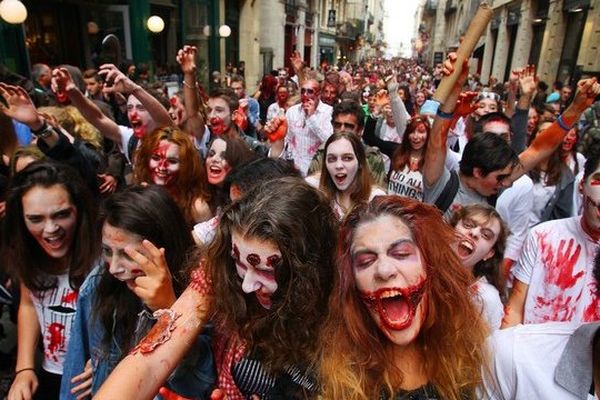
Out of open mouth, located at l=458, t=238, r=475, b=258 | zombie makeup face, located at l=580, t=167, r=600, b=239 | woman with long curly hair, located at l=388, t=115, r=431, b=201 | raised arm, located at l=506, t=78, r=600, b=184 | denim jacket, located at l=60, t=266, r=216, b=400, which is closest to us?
denim jacket, located at l=60, t=266, r=216, b=400

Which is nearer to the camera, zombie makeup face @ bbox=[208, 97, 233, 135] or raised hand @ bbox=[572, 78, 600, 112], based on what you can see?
raised hand @ bbox=[572, 78, 600, 112]

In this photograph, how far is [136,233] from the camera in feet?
5.33

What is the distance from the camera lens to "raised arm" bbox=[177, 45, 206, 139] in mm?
3695

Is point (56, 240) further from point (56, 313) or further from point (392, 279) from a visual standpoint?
point (392, 279)

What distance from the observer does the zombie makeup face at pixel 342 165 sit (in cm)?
271

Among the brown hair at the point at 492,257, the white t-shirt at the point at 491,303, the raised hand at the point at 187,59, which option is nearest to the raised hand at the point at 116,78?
the raised hand at the point at 187,59

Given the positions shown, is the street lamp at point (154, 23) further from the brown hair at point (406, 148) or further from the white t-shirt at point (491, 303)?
the white t-shirt at point (491, 303)

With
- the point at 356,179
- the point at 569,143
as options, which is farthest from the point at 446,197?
the point at 569,143

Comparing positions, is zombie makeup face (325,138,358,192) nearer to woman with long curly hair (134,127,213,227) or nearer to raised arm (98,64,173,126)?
woman with long curly hair (134,127,213,227)

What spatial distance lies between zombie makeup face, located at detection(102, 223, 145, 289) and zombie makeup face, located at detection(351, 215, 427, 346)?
0.84 meters

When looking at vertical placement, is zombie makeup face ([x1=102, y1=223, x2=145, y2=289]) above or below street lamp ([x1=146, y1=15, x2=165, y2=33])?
below

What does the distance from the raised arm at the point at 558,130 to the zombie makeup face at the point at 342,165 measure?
1067 mm

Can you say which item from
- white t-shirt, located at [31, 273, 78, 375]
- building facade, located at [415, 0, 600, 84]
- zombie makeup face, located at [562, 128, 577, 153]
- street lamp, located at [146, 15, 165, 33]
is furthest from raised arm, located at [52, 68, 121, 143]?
building facade, located at [415, 0, 600, 84]

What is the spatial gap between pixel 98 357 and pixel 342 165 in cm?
177
